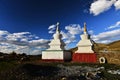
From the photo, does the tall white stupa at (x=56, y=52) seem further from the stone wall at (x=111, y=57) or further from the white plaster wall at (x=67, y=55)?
the stone wall at (x=111, y=57)

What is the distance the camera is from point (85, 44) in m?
35.6

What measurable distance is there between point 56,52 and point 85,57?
16.9 feet

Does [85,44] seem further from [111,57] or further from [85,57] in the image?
[111,57]

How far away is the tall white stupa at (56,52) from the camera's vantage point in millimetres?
35906

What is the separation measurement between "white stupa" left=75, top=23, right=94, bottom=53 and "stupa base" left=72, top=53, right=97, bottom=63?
22.4 inches

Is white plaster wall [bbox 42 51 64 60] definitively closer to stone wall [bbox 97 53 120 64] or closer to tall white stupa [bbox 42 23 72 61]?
tall white stupa [bbox 42 23 72 61]

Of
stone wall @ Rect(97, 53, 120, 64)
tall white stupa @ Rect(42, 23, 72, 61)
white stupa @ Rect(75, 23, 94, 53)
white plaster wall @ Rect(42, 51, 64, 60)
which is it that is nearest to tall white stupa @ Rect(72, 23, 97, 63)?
white stupa @ Rect(75, 23, 94, 53)

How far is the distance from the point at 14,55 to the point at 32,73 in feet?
74.8

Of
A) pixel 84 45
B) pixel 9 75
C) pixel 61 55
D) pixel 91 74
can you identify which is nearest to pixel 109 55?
pixel 84 45

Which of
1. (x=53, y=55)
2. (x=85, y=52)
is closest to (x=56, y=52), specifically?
(x=53, y=55)

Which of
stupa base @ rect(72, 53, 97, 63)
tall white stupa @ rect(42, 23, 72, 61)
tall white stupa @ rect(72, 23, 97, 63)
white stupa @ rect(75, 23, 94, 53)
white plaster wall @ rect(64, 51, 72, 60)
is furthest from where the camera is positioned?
white plaster wall @ rect(64, 51, 72, 60)

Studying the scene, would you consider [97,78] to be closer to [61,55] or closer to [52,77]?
[52,77]

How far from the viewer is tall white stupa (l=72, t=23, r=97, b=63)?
114 ft

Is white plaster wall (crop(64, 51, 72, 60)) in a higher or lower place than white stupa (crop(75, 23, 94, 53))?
lower
